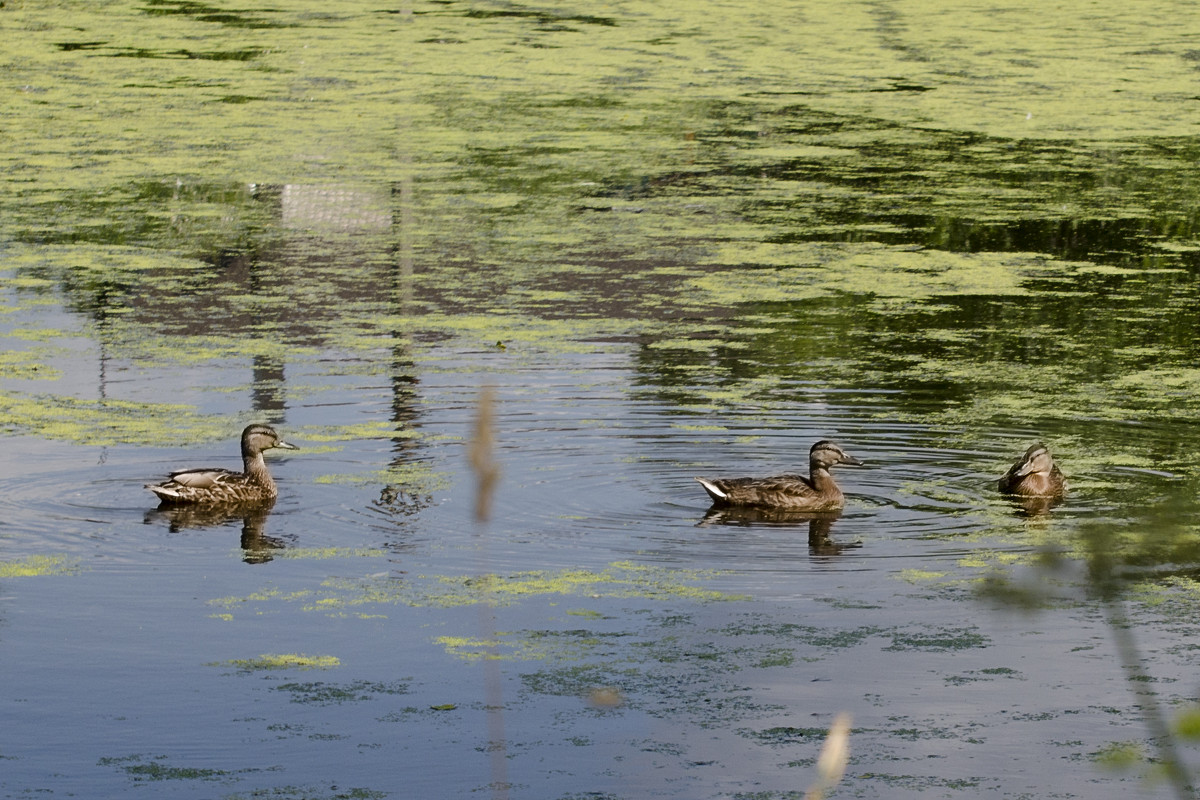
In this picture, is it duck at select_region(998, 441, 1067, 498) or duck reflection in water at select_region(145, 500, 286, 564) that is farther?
duck at select_region(998, 441, 1067, 498)

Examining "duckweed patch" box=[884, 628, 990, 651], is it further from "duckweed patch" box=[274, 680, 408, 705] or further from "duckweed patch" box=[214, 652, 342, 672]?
"duckweed patch" box=[214, 652, 342, 672]

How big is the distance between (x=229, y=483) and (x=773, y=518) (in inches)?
96.0

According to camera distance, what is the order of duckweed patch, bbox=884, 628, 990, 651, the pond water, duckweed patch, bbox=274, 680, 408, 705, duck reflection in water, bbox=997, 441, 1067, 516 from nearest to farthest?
the pond water → duckweed patch, bbox=274, 680, 408, 705 → duckweed patch, bbox=884, 628, 990, 651 → duck reflection in water, bbox=997, 441, 1067, 516

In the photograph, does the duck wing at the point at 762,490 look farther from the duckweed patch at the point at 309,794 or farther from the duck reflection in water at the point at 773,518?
the duckweed patch at the point at 309,794

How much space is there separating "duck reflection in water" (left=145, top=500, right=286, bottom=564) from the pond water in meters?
0.03

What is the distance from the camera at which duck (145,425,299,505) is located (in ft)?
27.5

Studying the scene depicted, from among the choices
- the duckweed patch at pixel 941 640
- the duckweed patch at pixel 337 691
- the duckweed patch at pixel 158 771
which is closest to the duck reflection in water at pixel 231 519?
the duckweed patch at pixel 337 691

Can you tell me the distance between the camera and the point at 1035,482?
8516mm

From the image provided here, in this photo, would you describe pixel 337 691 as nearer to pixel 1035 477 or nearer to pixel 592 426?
pixel 1035 477

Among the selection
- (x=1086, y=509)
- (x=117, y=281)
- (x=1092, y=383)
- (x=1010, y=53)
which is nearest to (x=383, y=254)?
(x=117, y=281)

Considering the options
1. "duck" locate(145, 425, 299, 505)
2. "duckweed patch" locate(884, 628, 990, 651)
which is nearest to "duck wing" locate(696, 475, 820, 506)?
"duckweed patch" locate(884, 628, 990, 651)

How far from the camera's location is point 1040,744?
558cm

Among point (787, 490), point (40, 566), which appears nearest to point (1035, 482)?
point (787, 490)

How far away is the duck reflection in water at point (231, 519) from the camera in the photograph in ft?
26.0
